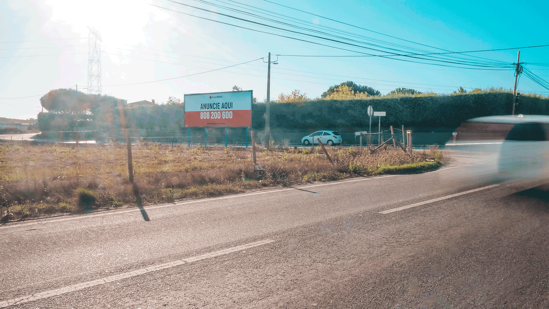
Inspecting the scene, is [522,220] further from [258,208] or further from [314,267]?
[258,208]

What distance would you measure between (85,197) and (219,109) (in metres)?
20.7

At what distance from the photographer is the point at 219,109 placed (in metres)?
27.5

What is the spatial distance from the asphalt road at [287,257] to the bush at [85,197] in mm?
1077

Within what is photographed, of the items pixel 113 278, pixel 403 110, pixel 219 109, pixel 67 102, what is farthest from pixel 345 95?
pixel 113 278

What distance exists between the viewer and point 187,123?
2917cm

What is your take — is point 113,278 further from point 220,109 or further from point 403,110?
point 403,110

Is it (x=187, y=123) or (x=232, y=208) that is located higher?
(x=187, y=123)

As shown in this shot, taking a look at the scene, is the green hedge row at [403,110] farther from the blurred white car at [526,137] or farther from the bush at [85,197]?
the bush at [85,197]

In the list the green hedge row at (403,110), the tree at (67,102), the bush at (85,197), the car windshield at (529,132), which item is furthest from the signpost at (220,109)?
the tree at (67,102)

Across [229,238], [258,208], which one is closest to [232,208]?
[258,208]

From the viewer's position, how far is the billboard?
2638cm

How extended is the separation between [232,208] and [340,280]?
12.3 feet

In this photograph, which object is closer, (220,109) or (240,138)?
(220,109)

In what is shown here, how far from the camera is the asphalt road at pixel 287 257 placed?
3.10 meters
